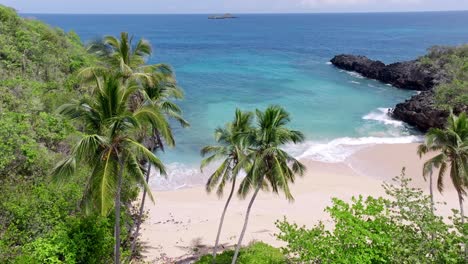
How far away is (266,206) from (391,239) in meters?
12.1

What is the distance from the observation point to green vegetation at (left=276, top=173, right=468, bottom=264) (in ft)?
→ 29.3

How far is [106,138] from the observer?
9.27m

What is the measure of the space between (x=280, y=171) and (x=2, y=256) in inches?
348

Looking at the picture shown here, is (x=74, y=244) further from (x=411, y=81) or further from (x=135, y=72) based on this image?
(x=411, y=81)

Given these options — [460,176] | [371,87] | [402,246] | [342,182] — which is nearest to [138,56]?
[402,246]

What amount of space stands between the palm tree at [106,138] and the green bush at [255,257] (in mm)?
5915

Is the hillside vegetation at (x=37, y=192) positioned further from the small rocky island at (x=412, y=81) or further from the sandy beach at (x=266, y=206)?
the small rocky island at (x=412, y=81)

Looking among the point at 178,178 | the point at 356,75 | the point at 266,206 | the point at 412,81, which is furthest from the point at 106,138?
the point at 356,75

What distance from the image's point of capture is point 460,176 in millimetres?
14898

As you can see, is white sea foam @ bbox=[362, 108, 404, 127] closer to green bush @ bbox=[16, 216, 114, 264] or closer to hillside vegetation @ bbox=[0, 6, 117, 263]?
hillside vegetation @ bbox=[0, 6, 117, 263]

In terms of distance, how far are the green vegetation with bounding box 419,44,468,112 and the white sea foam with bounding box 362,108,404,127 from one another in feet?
15.4

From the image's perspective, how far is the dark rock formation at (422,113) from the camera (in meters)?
34.2

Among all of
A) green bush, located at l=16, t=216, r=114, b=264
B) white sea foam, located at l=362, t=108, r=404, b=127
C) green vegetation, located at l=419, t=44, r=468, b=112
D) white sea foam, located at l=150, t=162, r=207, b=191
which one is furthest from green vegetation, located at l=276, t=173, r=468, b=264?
white sea foam, located at l=362, t=108, r=404, b=127

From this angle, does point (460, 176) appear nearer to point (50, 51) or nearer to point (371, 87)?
point (50, 51)
